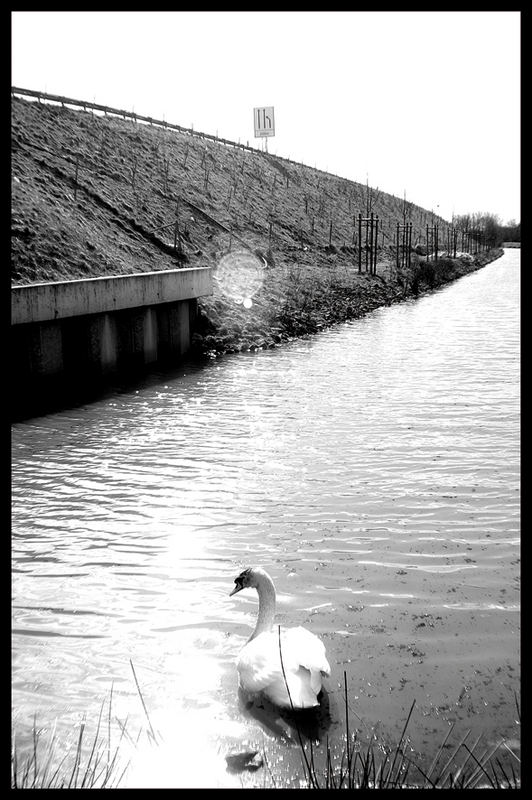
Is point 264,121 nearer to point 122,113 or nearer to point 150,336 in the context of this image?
point 122,113

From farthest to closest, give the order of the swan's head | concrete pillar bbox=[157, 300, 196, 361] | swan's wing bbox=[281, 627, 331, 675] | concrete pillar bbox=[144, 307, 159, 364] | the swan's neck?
1. concrete pillar bbox=[157, 300, 196, 361]
2. concrete pillar bbox=[144, 307, 159, 364]
3. the swan's head
4. the swan's neck
5. swan's wing bbox=[281, 627, 331, 675]

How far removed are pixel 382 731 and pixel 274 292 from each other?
23.8 meters

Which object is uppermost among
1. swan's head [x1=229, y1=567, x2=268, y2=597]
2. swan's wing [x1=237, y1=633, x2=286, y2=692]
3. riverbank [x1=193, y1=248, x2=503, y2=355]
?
riverbank [x1=193, y1=248, x2=503, y2=355]

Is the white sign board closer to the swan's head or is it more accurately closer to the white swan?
the swan's head

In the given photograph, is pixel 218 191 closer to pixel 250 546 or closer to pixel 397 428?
pixel 397 428

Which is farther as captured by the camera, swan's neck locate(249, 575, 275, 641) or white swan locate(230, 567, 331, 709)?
swan's neck locate(249, 575, 275, 641)

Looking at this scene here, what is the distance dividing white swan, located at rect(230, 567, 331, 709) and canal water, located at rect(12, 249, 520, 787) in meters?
0.19

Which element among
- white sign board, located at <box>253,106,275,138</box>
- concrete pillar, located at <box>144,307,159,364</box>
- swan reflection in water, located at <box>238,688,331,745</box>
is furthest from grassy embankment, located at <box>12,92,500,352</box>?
swan reflection in water, located at <box>238,688,331,745</box>

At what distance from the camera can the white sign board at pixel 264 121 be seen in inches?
2654

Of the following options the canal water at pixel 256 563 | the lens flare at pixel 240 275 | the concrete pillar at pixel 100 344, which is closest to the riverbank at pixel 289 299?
the lens flare at pixel 240 275

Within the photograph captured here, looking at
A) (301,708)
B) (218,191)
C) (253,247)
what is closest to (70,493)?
(301,708)

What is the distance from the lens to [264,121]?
6756 cm

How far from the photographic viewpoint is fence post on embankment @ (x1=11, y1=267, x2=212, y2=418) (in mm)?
14242

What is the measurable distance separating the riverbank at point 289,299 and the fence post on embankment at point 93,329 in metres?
1.35
